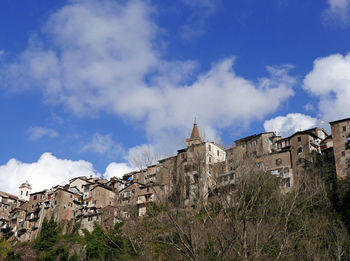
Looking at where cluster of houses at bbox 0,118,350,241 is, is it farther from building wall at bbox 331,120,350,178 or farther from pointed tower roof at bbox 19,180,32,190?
pointed tower roof at bbox 19,180,32,190

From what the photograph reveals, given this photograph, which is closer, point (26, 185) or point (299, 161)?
point (299, 161)

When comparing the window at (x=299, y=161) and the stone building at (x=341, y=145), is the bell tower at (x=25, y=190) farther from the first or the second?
the stone building at (x=341, y=145)

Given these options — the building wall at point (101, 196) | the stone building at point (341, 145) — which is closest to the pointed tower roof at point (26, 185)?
the building wall at point (101, 196)

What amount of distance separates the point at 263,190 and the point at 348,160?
125 ft

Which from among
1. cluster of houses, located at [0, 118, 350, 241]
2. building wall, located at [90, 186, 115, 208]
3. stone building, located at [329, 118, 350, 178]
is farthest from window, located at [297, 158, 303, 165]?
building wall, located at [90, 186, 115, 208]

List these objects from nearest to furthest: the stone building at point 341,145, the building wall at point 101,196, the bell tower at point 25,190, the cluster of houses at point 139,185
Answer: the stone building at point 341,145 → the cluster of houses at point 139,185 → the building wall at point 101,196 → the bell tower at point 25,190

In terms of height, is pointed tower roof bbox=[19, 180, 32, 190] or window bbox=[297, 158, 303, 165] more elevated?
pointed tower roof bbox=[19, 180, 32, 190]

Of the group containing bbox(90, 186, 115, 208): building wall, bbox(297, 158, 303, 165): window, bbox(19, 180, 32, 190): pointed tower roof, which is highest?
bbox(19, 180, 32, 190): pointed tower roof

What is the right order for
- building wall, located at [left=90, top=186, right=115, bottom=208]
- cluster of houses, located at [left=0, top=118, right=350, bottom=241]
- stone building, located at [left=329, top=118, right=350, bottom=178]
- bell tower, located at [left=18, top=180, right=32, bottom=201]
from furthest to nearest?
1. bell tower, located at [left=18, top=180, right=32, bottom=201]
2. building wall, located at [left=90, top=186, right=115, bottom=208]
3. cluster of houses, located at [left=0, top=118, right=350, bottom=241]
4. stone building, located at [left=329, top=118, right=350, bottom=178]

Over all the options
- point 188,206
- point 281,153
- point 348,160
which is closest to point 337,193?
point 348,160

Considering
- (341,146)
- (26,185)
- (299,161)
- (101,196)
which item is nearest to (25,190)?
(26,185)

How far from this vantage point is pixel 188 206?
92.8ft

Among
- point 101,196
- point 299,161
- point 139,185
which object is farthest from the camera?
point 101,196

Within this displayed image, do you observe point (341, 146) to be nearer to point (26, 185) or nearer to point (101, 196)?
point (101, 196)
